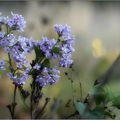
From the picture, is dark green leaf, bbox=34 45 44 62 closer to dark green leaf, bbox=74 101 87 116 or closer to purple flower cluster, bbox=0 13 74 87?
purple flower cluster, bbox=0 13 74 87

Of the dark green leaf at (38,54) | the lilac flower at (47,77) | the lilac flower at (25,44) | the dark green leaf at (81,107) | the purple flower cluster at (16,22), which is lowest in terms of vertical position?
the dark green leaf at (81,107)

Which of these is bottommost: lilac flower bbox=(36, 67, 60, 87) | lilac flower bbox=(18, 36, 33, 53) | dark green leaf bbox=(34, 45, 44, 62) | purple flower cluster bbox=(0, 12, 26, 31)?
lilac flower bbox=(36, 67, 60, 87)

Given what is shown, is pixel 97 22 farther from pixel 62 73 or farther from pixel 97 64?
Answer: pixel 62 73

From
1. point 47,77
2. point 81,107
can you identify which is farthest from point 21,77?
point 81,107

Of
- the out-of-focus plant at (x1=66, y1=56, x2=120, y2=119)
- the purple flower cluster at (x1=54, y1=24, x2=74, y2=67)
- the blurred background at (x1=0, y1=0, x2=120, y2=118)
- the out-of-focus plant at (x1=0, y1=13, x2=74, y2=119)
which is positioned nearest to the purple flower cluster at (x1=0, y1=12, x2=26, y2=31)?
the out-of-focus plant at (x1=0, y1=13, x2=74, y2=119)

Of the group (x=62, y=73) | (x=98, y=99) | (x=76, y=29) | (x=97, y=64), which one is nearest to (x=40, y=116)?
(x=98, y=99)

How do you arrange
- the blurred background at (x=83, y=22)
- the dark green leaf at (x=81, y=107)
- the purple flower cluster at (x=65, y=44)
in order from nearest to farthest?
the dark green leaf at (x=81, y=107)
the purple flower cluster at (x=65, y=44)
the blurred background at (x=83, y=22)

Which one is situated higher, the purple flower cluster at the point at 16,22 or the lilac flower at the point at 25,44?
the purple flower cluster at the point at 16,22

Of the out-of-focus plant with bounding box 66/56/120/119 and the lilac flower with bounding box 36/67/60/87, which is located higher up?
the lilac flower with bounding box 36/67/60/87

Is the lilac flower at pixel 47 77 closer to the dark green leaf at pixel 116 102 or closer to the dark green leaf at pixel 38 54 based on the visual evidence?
the dark green leaf at pixel 38 54

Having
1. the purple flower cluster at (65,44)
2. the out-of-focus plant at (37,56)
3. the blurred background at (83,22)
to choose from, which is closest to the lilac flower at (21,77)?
the out-of-focus plant at (37,56)
